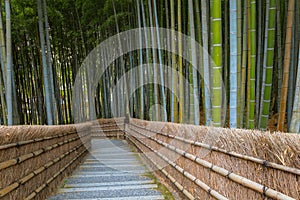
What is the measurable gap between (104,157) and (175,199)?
277cm

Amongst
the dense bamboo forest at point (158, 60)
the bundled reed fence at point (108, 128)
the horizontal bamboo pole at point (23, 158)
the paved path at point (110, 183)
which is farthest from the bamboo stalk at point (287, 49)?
the bundled reed fence at point (108, 128)

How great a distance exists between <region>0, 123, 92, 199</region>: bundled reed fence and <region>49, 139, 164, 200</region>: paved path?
184 mm

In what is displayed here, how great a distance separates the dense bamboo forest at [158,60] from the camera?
9.12 ft

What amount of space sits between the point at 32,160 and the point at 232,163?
5.06 ft

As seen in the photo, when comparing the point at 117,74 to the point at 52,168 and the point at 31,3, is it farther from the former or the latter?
the point at 52,168

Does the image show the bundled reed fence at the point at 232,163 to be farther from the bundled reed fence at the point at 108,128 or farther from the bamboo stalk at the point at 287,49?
the bundled reed fence at the point at 108,128

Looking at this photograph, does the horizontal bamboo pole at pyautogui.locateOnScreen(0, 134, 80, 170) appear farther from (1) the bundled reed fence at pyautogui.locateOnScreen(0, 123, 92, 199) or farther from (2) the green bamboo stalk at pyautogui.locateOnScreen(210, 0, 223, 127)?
(2) the green bamboo stalk at pyautogui.locateOnScreen(210, 0, 223, 127)

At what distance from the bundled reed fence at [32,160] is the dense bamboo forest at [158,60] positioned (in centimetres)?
70

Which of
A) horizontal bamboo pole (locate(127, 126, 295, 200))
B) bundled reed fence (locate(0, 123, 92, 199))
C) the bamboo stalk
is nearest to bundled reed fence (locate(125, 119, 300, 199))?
horizontal bamboo pole (locate(127, 126, 295, 200))

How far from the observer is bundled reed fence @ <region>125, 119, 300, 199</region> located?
1027mm

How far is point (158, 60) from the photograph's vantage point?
16.6 ft

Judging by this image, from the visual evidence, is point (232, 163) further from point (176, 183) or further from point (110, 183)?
point (110, 183)

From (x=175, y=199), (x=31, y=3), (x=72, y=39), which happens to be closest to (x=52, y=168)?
(x=175, y=199)

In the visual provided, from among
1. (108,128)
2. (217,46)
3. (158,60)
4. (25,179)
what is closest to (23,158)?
(25,179)
